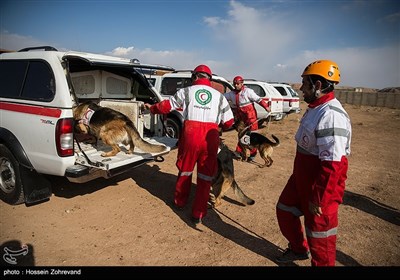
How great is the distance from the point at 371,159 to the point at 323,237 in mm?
6433

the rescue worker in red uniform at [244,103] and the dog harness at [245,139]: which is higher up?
the rescue worker in red uniform at [244,103]

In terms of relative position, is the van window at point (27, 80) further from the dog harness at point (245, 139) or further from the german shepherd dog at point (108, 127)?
the dog harness at point (245, 139)

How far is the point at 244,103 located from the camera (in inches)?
283

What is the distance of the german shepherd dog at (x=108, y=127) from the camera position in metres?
4.30

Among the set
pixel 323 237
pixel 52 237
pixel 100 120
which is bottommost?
pixel 52 237

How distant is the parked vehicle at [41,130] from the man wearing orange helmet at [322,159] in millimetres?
2554

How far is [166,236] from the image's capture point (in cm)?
351

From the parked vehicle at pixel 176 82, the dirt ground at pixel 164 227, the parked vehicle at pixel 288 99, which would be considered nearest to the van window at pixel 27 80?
the dirt ground at pixel 164 227

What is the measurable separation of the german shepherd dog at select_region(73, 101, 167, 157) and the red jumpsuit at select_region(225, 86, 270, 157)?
3.39 metres

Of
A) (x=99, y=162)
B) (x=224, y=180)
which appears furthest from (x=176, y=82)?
(x=99, y=162)

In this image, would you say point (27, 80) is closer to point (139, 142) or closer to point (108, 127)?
point (108, 127)

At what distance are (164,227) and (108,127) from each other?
1841 millimetres
